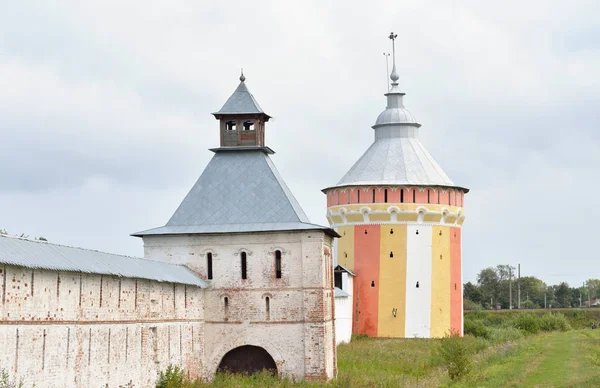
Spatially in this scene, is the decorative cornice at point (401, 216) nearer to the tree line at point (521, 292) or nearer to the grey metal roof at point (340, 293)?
the grey metal roof at point (340, 293)

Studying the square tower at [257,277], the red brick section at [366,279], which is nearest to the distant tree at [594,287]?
the red brick section at [366,279]

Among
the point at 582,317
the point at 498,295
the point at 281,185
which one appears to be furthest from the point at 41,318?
the point at 498,295

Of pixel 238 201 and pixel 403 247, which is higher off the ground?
pixel 403 247

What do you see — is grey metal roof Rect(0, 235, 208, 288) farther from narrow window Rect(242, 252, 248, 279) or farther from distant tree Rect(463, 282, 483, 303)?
distant tree Rect(463, 282, 483, 303)

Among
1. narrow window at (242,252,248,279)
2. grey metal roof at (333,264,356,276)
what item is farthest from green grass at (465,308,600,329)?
narrow window at (242,252,248,279)

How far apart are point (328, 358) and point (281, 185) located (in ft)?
15.5

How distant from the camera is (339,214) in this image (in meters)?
51.0

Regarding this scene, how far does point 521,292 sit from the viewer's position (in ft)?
349

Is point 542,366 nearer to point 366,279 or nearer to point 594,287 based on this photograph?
point 366,279

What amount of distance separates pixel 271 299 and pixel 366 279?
23.6 meters

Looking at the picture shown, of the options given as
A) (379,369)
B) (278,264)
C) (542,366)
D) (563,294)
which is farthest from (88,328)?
(563,294)

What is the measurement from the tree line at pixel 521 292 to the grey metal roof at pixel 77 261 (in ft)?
235

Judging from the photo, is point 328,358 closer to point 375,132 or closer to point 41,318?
point 41,318

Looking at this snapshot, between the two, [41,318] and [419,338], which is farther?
[419,338]
